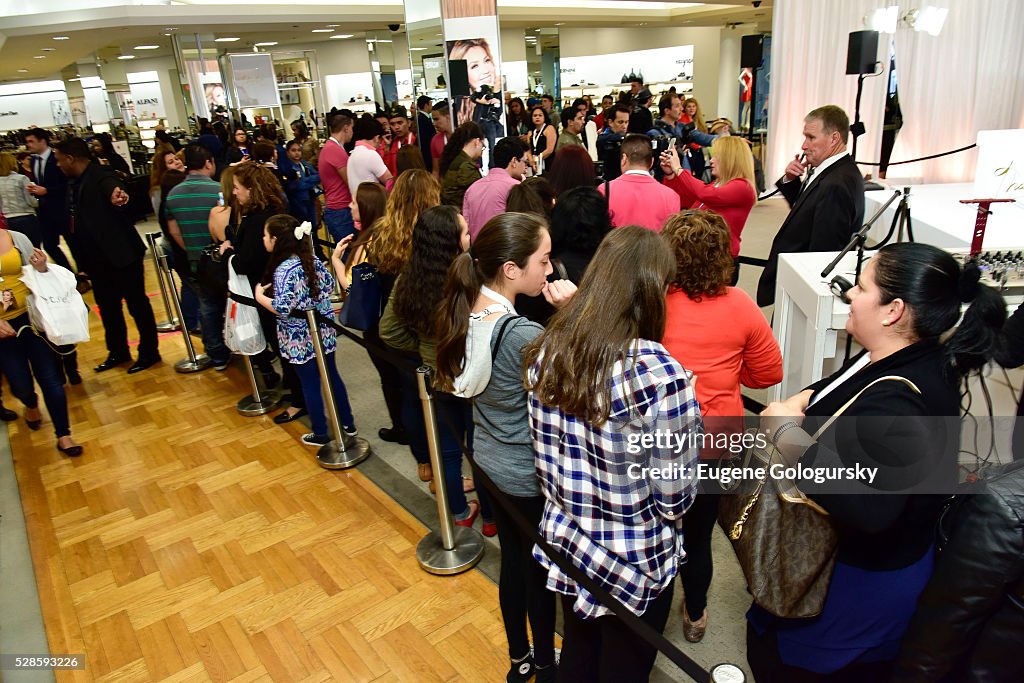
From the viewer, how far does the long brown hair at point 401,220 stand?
115 inches

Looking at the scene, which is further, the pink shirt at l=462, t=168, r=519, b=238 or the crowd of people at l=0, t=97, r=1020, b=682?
the pink shirt at l=462, t=168, r=519, b=238

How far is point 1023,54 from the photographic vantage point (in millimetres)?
7746

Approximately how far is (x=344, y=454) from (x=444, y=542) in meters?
1.10

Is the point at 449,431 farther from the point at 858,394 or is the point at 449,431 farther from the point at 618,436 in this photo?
the point at 858,394

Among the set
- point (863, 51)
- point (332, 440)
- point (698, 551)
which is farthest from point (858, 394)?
point (863, 51)

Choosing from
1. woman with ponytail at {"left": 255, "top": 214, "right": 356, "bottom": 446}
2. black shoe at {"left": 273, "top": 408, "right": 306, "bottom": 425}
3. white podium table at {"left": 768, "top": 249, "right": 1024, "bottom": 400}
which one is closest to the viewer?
white podium table at {"left": 768, "top": 249, "right": 1024, "bottom": 400}

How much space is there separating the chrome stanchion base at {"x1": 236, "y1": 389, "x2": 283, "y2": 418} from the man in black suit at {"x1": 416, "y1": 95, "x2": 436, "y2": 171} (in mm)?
3887

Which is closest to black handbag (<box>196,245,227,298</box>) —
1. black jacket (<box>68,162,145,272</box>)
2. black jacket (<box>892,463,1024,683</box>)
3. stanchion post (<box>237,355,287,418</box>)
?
stanchion post (<box>237,355,287,418</box>)

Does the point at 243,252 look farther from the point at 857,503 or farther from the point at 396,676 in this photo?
the point at 857,503

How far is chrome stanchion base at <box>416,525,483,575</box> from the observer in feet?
9.10

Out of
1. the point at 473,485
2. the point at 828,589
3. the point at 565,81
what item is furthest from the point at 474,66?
the point at 565,81

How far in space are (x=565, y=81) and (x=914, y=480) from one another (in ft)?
54.8

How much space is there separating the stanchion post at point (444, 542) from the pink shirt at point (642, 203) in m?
1.58

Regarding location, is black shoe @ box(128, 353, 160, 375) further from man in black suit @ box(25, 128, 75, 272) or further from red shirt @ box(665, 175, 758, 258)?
red shirt @ box(665, 175, 758, 258)
